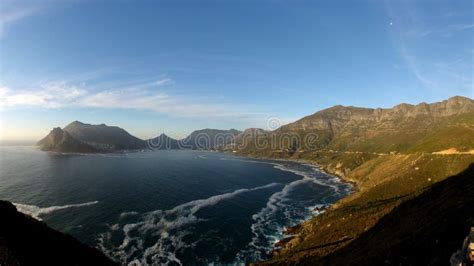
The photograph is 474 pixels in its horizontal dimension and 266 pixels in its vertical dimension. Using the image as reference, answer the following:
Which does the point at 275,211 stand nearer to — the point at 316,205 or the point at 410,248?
the point at 316,205

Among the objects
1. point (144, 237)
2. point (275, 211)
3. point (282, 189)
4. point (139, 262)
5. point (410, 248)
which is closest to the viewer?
point (410, 248)

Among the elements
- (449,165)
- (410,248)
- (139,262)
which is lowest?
(139,262)

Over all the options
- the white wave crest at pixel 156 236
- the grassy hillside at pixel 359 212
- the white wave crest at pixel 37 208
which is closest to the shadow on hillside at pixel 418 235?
the grassy hillside at pixel 359 212

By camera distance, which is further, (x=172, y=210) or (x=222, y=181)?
(x=222, y=181)

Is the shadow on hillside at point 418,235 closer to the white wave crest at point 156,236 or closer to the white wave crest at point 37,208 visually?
the white wave crest at point 156,236

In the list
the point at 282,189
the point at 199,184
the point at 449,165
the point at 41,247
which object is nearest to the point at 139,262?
the point at 41,247

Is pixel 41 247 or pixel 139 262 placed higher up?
pixel 41 247
